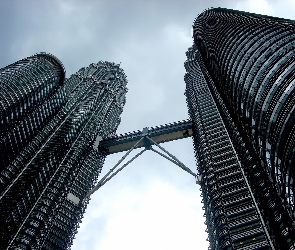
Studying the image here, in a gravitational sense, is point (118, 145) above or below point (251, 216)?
above

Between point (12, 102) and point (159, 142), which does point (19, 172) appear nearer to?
point (12, 102)

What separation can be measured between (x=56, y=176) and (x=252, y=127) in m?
36.9

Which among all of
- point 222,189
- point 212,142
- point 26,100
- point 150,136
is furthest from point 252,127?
point 150,136

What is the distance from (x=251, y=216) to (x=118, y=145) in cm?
3911

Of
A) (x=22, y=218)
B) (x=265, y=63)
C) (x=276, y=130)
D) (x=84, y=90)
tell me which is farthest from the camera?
(x=84, y=90)

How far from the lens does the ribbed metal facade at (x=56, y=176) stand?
5100cm

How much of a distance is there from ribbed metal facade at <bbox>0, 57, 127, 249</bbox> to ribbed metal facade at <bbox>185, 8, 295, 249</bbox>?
21.0 meters

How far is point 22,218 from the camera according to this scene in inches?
2057

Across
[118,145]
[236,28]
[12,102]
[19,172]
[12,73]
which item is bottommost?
[19,172]

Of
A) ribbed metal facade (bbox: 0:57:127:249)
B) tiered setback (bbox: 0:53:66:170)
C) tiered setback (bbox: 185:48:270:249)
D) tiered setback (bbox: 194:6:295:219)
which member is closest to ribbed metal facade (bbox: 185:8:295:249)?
tiered setback (bbox: 194:6:295:219)

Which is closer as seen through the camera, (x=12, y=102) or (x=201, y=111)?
(x=12, y=102)

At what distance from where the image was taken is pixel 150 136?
256 ft

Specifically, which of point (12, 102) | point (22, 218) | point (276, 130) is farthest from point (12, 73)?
point (276, 130)

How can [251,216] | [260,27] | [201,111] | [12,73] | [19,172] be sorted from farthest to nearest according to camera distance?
[201,111] → [12,73] → [19,172] → [251,216] → [260,27]
